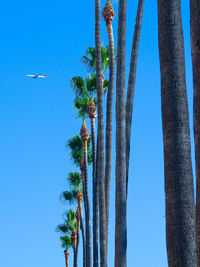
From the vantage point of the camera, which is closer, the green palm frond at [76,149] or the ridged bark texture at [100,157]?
the ridged bark texture at [100,157]

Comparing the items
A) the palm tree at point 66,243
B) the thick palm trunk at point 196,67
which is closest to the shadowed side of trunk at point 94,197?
the thick palm trunk at point 196,67

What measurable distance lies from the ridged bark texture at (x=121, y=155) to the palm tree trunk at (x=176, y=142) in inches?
380

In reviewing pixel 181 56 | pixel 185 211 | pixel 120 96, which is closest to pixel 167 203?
pixel 185 211

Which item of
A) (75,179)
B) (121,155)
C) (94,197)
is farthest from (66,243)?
(121,155)

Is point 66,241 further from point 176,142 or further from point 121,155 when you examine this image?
point 176,142

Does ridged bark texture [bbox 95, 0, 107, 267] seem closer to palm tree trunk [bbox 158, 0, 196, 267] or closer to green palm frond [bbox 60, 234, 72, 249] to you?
palm tree trunk [bbox 158, 0, 196, 267]

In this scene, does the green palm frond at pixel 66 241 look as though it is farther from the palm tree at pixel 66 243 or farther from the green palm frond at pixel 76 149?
the green palm frond at pixel 76 149

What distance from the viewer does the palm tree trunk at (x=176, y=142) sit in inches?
364

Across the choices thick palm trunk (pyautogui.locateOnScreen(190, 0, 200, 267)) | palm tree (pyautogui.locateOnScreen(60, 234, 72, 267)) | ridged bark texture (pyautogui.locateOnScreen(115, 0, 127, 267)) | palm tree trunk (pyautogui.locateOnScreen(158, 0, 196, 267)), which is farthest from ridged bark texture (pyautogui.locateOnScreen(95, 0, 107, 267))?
palm tree (pyautogui.locateOnScreen(60, 234, 72, 267))

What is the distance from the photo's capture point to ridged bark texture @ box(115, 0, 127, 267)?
61.9ft

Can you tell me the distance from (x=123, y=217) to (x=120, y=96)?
416 centimetres

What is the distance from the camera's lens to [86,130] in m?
41.9

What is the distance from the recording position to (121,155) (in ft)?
65.4

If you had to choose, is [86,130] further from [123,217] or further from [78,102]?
[123,217]
